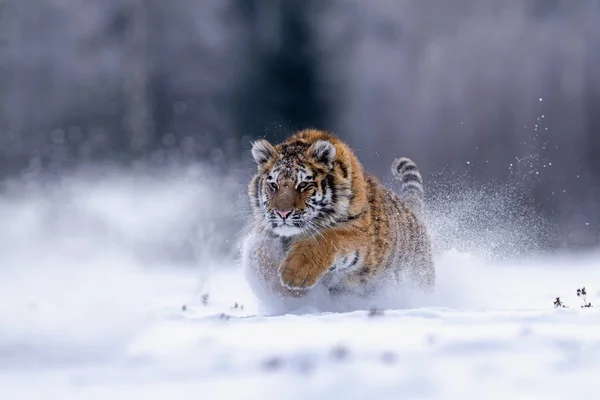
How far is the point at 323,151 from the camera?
588cm

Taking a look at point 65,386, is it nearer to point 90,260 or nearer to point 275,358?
point 275,358

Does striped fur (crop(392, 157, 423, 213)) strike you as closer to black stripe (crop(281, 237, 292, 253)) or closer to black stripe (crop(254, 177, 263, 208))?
black stripe (crop(254, 177, 263, 208))

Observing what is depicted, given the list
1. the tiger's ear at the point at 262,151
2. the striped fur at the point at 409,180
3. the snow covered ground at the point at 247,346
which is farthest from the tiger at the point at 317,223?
the striped fur at the point at 409,180

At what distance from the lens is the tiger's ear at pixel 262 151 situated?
6.10 meters

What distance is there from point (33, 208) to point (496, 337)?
7421mm

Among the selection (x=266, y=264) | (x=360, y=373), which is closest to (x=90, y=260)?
(x=266, y=264)

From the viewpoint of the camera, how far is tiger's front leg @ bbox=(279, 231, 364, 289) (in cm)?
515

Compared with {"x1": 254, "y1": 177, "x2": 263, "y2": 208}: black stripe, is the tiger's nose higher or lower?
lower

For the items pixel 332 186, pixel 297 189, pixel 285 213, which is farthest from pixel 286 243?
pixel 332 186

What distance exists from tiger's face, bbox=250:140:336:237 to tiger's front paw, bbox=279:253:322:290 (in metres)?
0.40

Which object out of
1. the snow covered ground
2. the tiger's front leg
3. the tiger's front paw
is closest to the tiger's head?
the tiger's front leg

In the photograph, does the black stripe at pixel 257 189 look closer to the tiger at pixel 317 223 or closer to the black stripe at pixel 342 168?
the tiger at pixel 317 223

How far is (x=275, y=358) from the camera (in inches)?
131

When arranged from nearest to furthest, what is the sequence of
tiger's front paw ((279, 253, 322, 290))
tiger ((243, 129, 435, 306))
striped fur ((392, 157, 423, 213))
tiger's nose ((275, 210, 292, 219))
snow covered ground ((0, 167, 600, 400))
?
snow covered ground ((0, 167, 600, 400)) → tiger's front paw ((279, 253, 322, 290)) → tiger ((243, 129, 435, 306)) → tiger's nose ((275, 210, 292, 219)) → striped fur ((392, 157, 423, 213))
